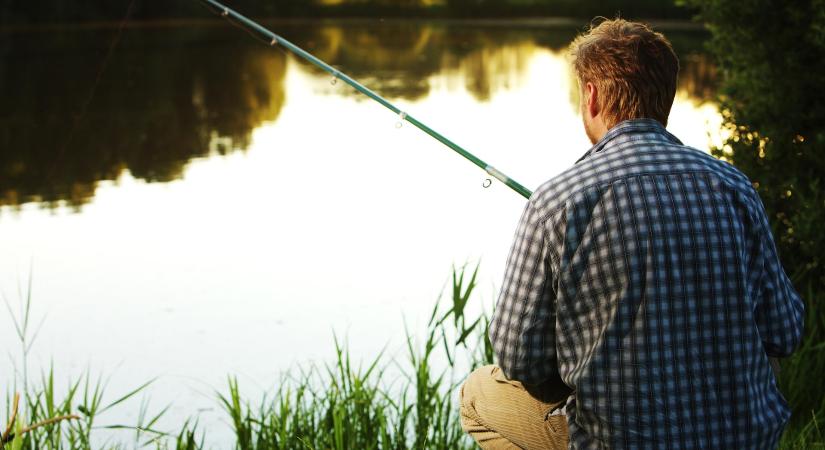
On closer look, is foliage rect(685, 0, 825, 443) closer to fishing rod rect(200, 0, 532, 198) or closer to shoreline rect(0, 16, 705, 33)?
fishing rod rect(200, 0, 532, 198)

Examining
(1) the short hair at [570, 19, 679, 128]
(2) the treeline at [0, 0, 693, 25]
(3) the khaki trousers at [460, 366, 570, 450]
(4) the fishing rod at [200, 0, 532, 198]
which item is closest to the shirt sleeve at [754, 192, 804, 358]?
(1) the short hair at [570, 19, 679, 128]

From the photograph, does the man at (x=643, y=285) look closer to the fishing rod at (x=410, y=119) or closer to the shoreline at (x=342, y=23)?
the fishing rod at (x=410, y=119)

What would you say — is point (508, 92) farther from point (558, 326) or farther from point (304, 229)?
point (558, 326)

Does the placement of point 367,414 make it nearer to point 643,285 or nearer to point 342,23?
point 643,285

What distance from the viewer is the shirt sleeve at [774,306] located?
5.16 feet

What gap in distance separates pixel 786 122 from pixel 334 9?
1916 cm

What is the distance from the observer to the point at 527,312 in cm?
154

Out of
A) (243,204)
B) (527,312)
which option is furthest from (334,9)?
(527,312)

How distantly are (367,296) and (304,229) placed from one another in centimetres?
142

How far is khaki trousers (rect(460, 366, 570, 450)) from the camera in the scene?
5.69ft

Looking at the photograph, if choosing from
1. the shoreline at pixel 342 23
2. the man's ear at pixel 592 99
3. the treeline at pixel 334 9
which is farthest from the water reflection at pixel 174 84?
the man's ear at pixel 592 99

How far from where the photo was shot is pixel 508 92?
12.3 m

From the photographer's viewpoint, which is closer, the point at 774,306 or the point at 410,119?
the point at 774,306

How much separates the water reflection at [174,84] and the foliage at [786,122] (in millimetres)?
2697
